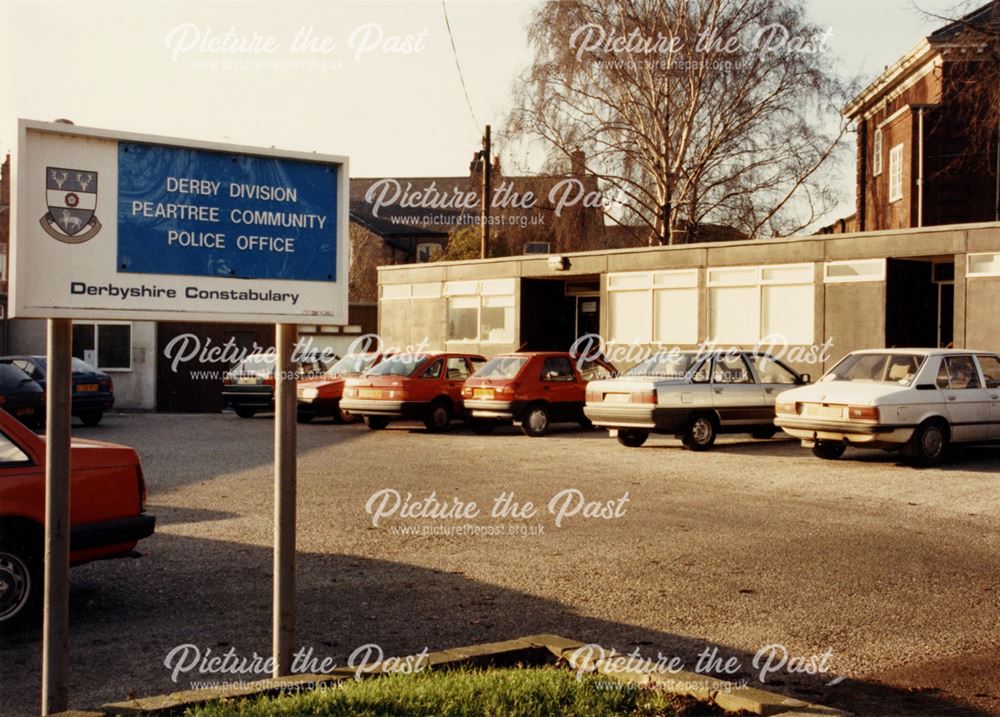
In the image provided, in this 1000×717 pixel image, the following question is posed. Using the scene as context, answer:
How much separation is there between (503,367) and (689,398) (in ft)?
15.6

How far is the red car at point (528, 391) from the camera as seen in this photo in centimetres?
2175

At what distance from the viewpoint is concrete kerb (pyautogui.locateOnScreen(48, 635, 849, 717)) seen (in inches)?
182

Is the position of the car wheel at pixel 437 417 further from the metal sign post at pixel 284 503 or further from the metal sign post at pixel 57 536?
the metal sign post at pixel 57 536

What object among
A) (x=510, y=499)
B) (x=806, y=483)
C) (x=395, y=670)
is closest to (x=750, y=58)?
(x=806, y=483)

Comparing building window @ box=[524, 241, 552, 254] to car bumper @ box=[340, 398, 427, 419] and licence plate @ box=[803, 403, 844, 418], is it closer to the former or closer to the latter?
car bumper @ box=[340, 398, 427, 419]

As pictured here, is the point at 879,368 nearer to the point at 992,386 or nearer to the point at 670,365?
the point at 992,386

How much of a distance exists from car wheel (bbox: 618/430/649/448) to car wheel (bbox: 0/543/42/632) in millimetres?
13185

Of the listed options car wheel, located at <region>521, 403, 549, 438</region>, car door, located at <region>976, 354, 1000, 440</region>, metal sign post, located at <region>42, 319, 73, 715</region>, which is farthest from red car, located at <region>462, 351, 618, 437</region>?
metal sign post, located at <region>42, 319, 73, 715</region>

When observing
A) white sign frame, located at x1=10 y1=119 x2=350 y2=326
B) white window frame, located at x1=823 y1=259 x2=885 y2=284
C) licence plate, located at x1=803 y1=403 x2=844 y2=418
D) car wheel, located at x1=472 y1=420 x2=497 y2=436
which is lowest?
car wheel, located at x1=472 y1=420 x2=497 y2=436

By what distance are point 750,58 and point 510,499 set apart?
26267 mm

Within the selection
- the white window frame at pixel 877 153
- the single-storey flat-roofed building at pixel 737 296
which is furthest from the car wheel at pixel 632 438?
the white window frame at pixel 877 153

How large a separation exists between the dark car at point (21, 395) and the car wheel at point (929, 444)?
15961 millimetres

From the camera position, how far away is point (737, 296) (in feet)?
90.9

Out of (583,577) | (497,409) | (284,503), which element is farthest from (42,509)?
(497,409)
